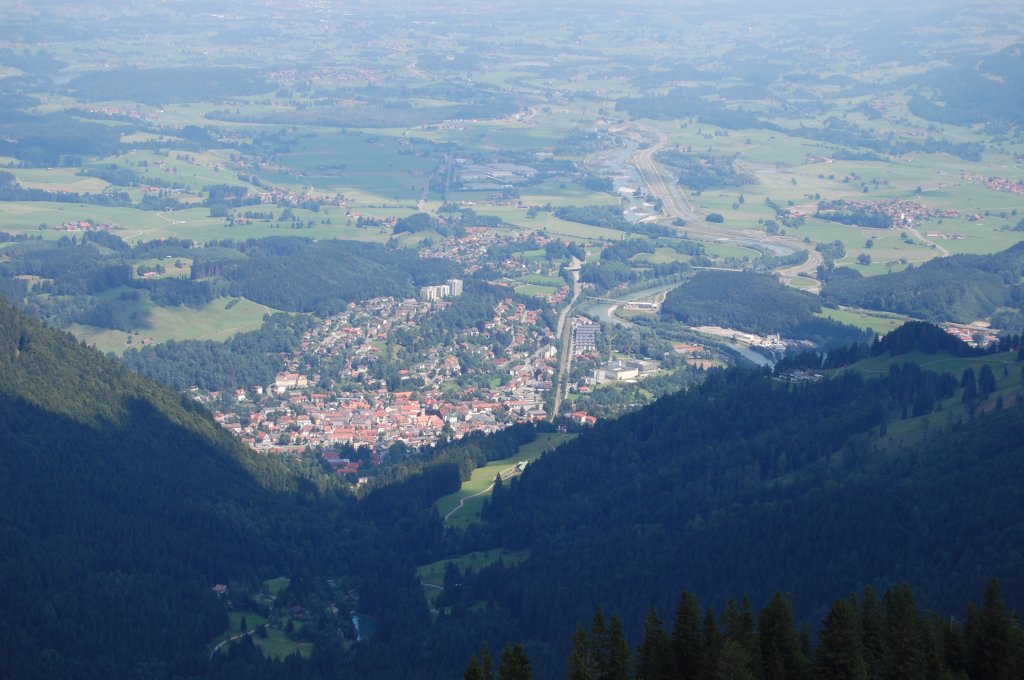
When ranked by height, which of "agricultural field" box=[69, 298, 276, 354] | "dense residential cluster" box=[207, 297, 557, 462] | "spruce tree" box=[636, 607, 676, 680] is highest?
"spruce tree" box=[636, 607, 676, 680]

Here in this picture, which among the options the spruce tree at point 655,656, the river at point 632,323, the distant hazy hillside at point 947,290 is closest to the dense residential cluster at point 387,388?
the river at point 632,323

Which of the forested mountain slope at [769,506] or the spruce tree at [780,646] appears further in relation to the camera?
the forested mountain slope at [769,506]

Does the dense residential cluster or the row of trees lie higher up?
the row of trees

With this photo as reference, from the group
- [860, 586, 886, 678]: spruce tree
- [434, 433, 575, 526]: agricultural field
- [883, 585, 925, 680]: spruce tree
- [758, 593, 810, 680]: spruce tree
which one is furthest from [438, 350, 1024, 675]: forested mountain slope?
[758, 593, 810, 680]: spruce tree

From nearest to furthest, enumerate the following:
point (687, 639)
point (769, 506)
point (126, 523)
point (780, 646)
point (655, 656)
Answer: point (780, 646) < point (687, 639) < point (655, 656) < point (769, 506) < point (126, 523)

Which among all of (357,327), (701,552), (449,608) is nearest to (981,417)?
(701,552)

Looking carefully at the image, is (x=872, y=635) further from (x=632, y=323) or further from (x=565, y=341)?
(x=632, y=323)

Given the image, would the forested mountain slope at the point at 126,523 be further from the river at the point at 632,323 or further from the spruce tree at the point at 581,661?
the river at the point at 632,323

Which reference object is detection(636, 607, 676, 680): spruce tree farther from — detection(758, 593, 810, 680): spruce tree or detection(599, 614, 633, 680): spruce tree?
detection(758, 593, 810, 680): spruce tree

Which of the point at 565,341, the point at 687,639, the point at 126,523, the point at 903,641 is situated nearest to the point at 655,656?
the point at 687,639

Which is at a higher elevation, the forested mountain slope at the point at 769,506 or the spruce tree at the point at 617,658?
the spruce tree at the point at 617,658

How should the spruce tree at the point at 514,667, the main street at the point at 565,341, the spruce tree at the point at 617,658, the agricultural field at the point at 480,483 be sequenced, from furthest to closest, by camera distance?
the main street at the point at 565,341 → the agricultural field at the point at 480,483 → the spruce tree at the point at 617,658 → the spruce tree at the point at 514,667
